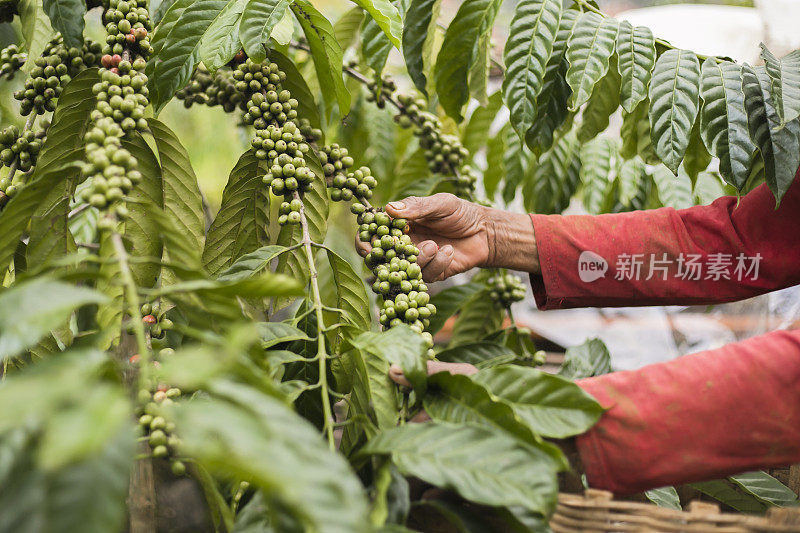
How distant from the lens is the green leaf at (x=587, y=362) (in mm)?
1211

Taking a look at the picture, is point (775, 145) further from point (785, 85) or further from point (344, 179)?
point (344, 179)

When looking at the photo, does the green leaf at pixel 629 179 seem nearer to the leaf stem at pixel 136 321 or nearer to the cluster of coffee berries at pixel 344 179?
the cluster of coffee berries at pixel 344 179

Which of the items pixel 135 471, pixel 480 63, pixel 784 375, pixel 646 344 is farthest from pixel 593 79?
pixel 646 344

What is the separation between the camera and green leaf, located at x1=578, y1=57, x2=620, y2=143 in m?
1.19

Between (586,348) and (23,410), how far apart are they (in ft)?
3.64

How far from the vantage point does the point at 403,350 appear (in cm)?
72

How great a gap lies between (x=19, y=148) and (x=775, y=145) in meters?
1.18

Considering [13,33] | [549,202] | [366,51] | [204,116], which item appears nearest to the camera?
[366,51]

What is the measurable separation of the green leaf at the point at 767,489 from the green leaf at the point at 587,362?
1.00 ft

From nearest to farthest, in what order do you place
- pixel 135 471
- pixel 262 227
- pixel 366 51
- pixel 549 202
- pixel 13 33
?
pixel 135 471
pixel 262 227
pixel 366 51
pixel 13 33
pixel 549 202

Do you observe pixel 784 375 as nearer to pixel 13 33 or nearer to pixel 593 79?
pixel 593 79

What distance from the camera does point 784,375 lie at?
73 cm

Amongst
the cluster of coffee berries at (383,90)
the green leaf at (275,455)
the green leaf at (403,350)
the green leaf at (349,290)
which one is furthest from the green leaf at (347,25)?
the green leaf at (275,455)

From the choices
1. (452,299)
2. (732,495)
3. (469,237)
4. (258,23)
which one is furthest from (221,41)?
(732,495)
